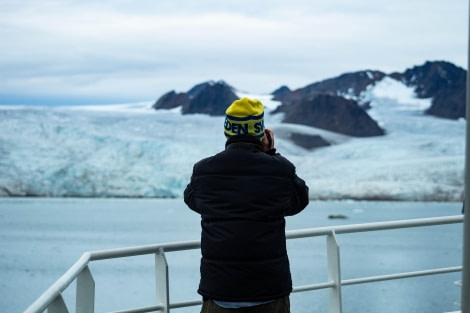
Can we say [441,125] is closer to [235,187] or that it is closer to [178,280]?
[178,280]

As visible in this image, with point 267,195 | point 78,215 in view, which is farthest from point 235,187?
point 78,215

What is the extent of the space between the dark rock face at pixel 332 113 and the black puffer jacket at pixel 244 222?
7084 centimetres

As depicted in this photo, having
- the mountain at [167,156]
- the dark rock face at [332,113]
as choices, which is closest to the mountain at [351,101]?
the dark rock face at [332,113]

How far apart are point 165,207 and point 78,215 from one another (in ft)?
29.6

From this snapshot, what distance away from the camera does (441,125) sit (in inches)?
1842

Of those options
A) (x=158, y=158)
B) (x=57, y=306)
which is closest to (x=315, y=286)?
(x=57, y=306)

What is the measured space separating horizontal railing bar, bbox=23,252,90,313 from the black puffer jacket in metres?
0.32

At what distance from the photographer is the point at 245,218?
1.73m

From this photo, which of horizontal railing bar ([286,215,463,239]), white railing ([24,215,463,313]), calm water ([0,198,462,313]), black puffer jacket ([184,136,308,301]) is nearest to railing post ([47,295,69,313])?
white railing ([24,215,463,313])

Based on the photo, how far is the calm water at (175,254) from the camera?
1195 inches

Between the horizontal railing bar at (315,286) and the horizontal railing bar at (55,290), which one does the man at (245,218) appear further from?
the horizontal railing bar at (315,286)

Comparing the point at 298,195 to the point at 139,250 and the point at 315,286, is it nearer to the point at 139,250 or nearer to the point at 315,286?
the point at 139,250

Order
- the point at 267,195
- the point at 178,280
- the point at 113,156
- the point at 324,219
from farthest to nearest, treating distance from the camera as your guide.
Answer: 1. the point at 324,219
2. the point at 113,156
3. the point at 178,280
4. the point at 267,195

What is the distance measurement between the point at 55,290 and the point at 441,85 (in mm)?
81332
